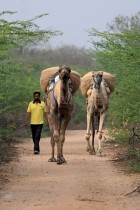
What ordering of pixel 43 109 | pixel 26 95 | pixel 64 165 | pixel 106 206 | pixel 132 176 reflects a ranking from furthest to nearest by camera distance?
pixel 26 95 → pixel 43 109 → pixel 64 165 → pixel 132 176 → pixel 106 206

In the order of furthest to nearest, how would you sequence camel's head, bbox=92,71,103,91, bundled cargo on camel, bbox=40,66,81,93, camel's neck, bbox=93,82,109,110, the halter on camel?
1. camel's neck, bbox=93,82,109,110
2. the halter on camel
3. camel's head, bbox=92,71,103,91
4. bundled cargo on camel, bbox=40,66,81,93

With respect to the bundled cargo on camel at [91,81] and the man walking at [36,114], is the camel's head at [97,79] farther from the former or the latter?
the man walking at [36,114]

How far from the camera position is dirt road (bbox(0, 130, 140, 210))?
10695 millimetres

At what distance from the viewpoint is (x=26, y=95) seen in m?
26.6

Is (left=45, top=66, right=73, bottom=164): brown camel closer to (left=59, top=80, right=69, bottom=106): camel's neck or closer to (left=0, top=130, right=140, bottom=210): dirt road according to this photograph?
(left=59, top=80, right=69, bottom=106): camel's neck

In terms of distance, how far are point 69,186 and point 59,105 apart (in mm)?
3724

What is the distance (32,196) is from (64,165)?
461cm

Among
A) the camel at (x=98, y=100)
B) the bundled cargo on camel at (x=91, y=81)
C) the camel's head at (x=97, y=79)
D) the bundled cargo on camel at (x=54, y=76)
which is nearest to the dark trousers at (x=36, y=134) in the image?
the camel at (x=98, y=100)

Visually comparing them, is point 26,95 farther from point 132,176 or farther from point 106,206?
point 106,206

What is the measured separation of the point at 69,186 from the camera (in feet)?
40.8

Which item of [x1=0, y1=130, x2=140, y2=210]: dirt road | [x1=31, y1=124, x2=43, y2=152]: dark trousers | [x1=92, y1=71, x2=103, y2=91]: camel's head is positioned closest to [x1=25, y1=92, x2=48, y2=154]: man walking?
[x1=31, y1=124, x2=43, y2=152]: dark trousers

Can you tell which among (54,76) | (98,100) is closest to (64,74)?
(54,76)

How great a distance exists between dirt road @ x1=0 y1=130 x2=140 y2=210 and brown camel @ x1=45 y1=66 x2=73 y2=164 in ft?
2.29

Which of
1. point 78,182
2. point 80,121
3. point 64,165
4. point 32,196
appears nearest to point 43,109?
point 64,165
